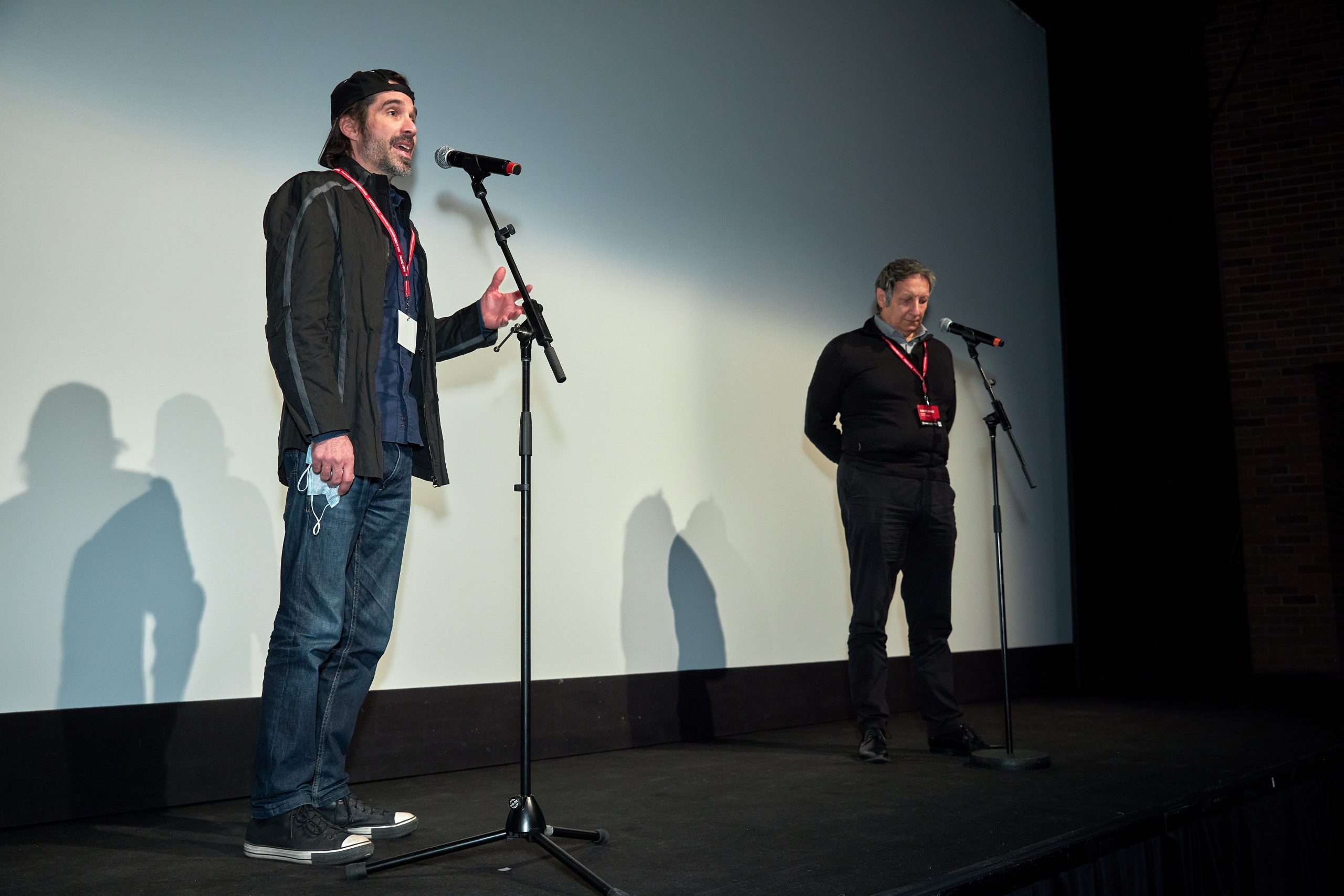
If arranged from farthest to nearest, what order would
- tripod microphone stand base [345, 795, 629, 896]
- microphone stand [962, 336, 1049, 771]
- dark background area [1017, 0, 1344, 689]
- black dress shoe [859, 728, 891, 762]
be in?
dark background area [1017, 0, 1344, 689] → black dress shoe [859, 728, 891, 762] → microphone stand [962, 336, 1049, 771] → tripod microphone stand base [345, 795, 629, 896]

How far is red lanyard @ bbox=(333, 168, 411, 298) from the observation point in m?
2.06

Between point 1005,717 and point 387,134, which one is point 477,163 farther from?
point 1005,717

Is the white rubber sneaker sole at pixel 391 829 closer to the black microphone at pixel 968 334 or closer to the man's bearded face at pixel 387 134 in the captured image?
the man's bearded face at pixel 387 134

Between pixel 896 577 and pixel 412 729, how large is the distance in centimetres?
139

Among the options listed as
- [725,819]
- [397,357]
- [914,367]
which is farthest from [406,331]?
[914,367]

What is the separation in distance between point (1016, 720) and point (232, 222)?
3.06 meters

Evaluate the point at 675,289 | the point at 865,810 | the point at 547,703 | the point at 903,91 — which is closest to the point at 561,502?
the point at 547,703

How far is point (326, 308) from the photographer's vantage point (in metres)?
1.92

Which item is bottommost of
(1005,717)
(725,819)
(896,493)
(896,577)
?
(725,819)

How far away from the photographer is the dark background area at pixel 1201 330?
5520 mm

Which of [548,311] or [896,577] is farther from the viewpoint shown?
[548,311]

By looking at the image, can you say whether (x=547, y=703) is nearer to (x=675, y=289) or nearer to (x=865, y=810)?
(x=865, y=810)

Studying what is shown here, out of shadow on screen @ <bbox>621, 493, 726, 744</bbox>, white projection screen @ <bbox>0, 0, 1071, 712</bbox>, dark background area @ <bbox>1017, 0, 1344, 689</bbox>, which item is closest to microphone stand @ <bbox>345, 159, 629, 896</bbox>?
white projection screen @ <bbox>0, 0, 1071, 712</bbox>

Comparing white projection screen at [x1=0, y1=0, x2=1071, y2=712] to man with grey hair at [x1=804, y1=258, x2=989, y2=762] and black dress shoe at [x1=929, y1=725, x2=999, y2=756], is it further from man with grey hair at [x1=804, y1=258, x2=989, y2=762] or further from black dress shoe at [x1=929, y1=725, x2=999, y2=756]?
black dress shoe at [x1=929, y1=725, x2=999, y2=756]
